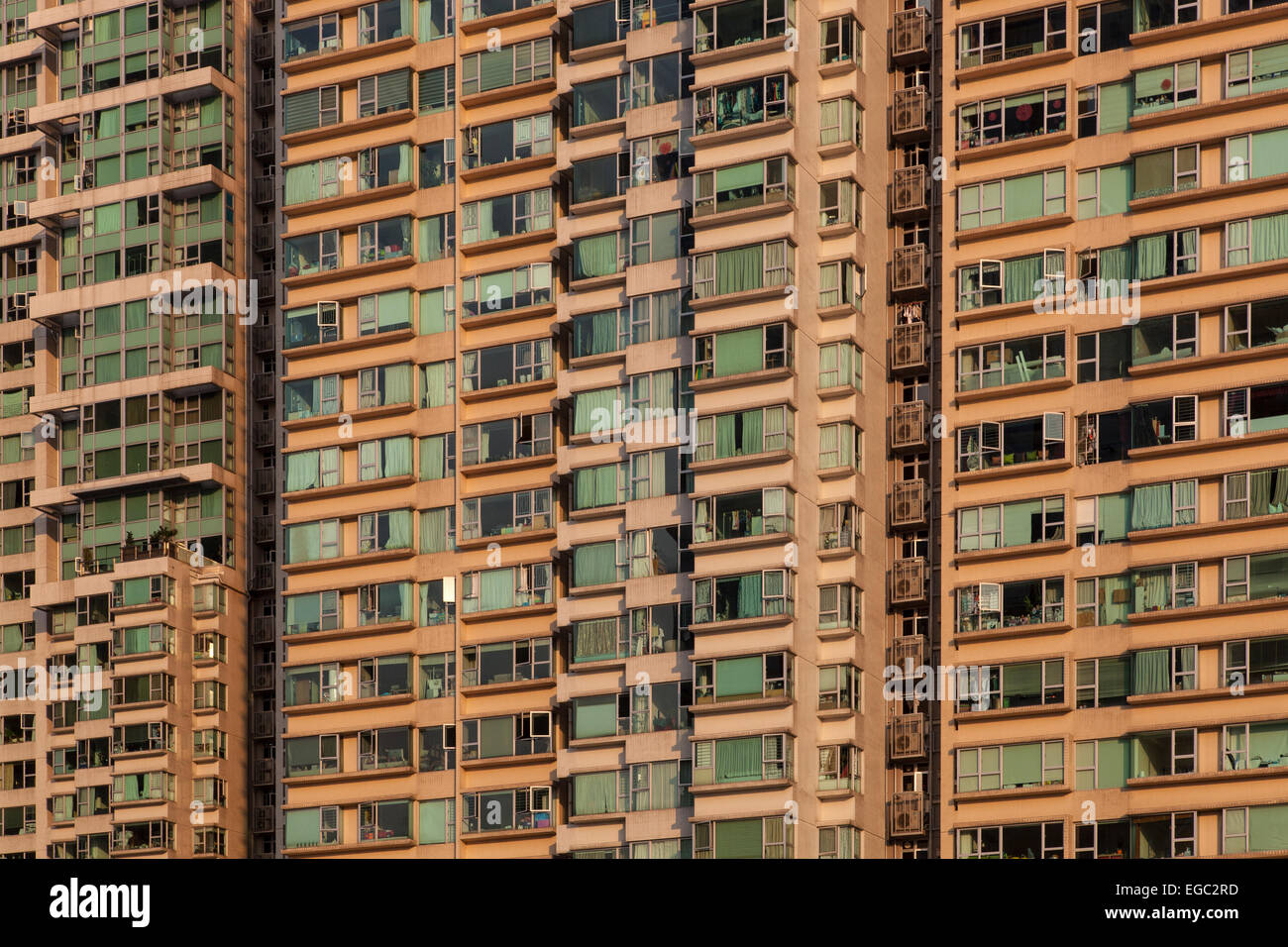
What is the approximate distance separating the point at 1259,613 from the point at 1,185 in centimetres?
7543

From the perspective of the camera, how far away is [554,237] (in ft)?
323

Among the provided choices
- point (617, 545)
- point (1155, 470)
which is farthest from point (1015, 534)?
point (617, 545)

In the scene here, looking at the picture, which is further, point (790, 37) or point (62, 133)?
point (62, 133)

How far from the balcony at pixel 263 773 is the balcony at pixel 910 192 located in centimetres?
4018

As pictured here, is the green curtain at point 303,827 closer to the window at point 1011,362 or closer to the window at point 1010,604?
the window at point 1010,604

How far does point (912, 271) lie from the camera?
303ft

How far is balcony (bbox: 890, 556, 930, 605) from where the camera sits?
3531 inches

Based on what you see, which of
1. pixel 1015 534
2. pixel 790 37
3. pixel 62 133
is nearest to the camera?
pixel 1015 534

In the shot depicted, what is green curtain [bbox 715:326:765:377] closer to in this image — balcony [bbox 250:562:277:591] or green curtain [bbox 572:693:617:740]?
green curtain [bbox 572:693:617:740]

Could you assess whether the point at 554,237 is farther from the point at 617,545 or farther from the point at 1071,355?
the point at 1071,355

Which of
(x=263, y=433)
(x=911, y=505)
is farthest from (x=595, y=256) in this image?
(x=263, y=433)

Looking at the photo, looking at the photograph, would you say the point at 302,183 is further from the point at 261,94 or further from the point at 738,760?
the point at 738,760

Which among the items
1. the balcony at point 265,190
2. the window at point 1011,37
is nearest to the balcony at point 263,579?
the balcony at point 265,190
